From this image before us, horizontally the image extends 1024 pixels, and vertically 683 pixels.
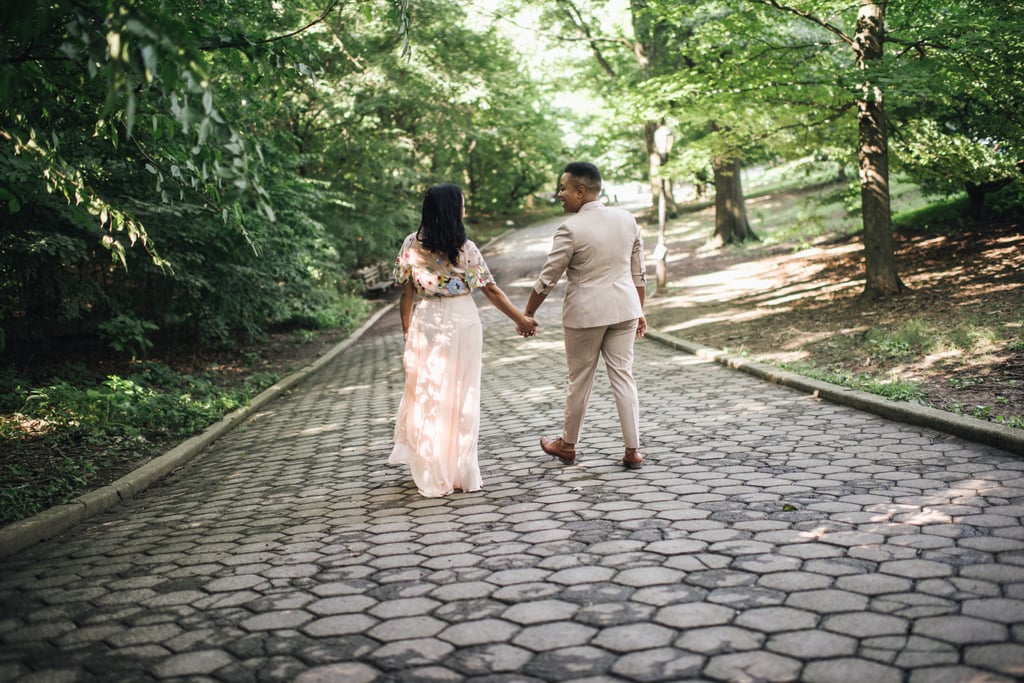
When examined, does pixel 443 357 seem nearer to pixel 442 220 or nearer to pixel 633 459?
pixel 442 220

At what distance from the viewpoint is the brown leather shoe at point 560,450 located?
20.4 ft

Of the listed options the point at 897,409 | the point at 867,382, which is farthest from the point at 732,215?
the point at 897,409

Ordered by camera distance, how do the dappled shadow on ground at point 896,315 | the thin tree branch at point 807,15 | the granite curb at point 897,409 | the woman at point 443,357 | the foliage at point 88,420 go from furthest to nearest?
the thin tree branch at point 807,15 < the dappled shadow on ground at point 896,315 < the foliage at point 88,420 < the granite curb at point 897,409 < the woman at point 443,357

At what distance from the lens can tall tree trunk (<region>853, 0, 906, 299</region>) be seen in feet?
37.9

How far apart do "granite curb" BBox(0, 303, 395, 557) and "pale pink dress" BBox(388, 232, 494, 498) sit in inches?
95.9

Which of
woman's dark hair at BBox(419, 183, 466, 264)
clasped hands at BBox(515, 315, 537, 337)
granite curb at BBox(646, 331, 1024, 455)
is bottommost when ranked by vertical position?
granite curb at BBox(646, 331, 1024, 455)

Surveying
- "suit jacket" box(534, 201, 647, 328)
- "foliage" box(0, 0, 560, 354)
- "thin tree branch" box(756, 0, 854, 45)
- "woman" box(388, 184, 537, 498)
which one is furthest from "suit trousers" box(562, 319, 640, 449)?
"thin tree branch" box(756, 0, 854, 45)

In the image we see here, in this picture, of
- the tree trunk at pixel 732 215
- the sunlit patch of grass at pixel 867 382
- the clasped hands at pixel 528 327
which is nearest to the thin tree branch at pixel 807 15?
the sunlit patch of grass at pixel 867 382

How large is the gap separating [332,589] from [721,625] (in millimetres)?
1907

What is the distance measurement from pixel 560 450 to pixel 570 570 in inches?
91.2

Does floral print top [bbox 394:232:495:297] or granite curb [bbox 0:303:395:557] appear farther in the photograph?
floral print top [bbox 394:232:495:297]

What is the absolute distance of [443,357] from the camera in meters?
5.73

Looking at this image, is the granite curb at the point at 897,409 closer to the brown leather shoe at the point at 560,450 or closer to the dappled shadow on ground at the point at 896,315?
the dappled shadow on ground at the point at 896,315

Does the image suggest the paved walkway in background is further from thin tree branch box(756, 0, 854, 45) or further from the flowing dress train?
thin tree branch box(756, 0, 854, 45)
